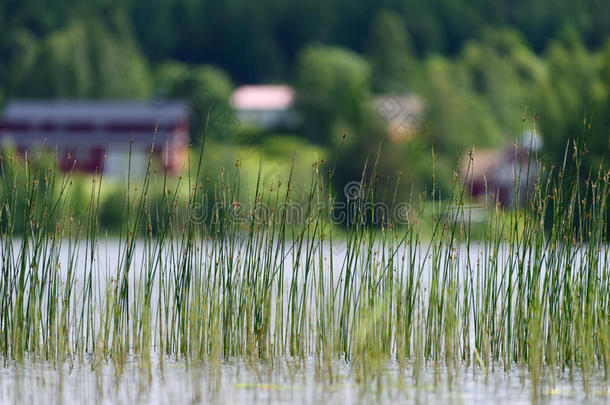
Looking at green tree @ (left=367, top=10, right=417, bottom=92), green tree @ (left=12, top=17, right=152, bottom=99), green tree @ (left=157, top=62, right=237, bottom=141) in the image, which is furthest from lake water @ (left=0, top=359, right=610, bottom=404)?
green tree @ (left=12, top=17, right=152, bottom=99)

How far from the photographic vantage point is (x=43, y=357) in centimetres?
367

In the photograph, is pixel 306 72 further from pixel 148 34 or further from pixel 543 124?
pixel 543 124

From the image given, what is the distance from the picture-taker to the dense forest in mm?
28938

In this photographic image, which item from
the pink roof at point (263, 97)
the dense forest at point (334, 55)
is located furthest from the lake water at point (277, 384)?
the pink roof at point (263, 97)

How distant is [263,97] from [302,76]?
4213mm

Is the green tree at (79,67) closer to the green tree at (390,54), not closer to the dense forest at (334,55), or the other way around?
the dense forest at (334,55)

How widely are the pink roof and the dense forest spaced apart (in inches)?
22.9

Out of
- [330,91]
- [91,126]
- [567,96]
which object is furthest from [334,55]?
[567,96]

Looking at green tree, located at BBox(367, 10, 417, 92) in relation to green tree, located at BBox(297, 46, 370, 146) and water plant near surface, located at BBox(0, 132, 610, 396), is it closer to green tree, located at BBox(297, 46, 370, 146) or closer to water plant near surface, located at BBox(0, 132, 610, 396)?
green tree, located at BBox(297, 46, 370, 146)

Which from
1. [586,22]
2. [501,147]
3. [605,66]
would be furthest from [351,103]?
[586,22]

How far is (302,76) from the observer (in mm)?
38344

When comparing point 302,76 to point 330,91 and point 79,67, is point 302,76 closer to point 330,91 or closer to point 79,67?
point 330,91

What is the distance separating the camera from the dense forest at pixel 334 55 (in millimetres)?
28938

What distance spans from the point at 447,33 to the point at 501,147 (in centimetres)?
1674
